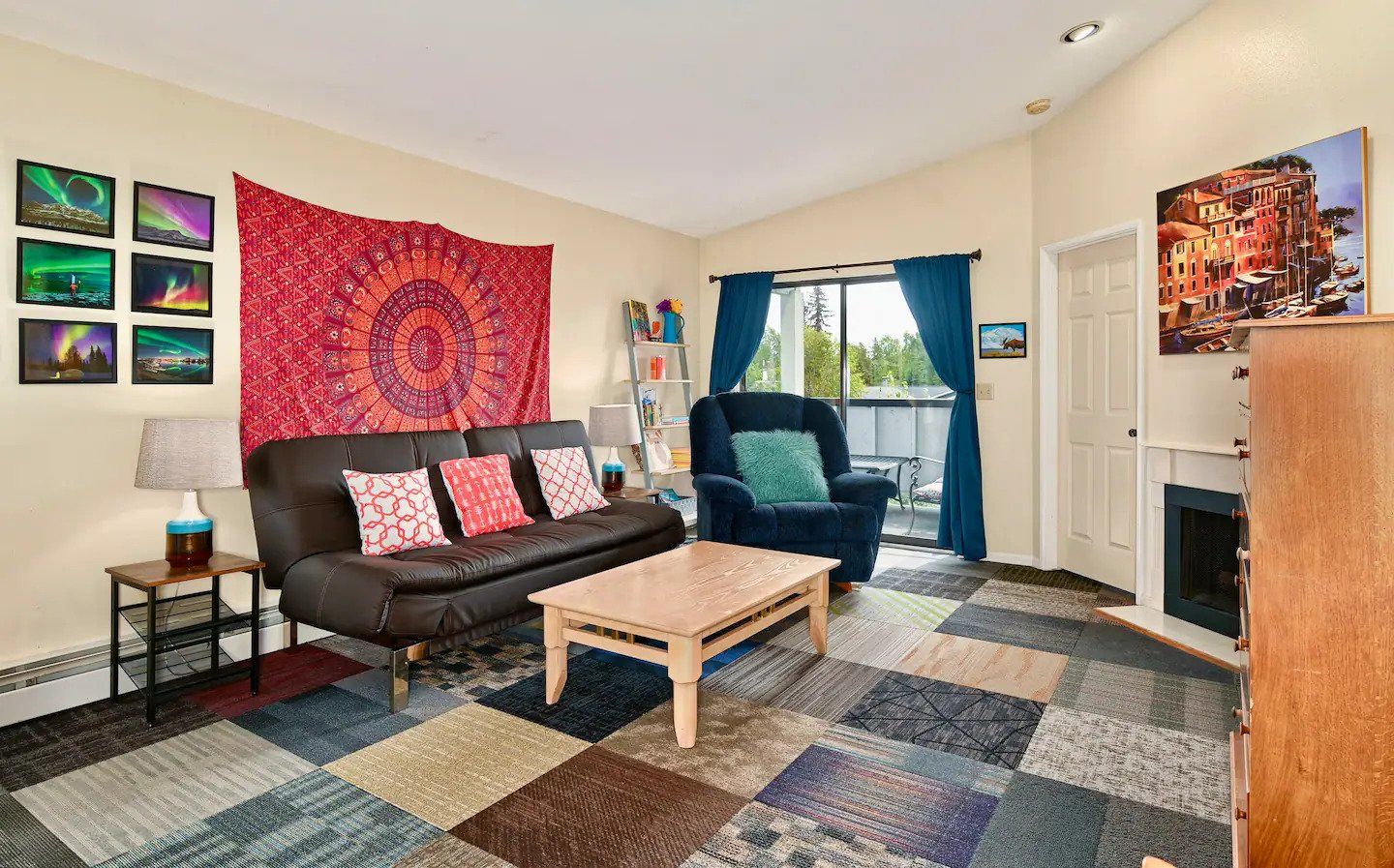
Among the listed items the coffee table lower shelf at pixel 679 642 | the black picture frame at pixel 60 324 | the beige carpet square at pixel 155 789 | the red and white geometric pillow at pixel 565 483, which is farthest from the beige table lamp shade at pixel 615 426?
the beige carpet square at pixel 155 789

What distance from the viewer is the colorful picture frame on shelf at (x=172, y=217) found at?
9.40 ft

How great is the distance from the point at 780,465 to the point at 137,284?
317cm

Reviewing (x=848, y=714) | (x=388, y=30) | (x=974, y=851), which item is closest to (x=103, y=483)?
(x=388, y=30)

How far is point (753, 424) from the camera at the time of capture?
477cm

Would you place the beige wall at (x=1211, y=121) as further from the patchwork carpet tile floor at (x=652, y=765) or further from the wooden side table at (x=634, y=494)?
the wooden side table at (x=634, y=494)

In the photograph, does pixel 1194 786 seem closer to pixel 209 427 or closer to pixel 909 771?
pixel 909 771

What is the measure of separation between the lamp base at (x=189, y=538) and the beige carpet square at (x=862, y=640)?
7.49ft

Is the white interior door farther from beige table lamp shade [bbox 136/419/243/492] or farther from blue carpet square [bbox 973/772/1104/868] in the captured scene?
beige table lamp shade [bbox 136/419/243/492]

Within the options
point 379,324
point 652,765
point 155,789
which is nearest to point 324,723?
point 155,789

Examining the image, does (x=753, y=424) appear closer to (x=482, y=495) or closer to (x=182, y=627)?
(x=482, y=495)

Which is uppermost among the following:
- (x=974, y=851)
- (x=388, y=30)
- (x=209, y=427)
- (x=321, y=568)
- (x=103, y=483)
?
(x=388, y=30)

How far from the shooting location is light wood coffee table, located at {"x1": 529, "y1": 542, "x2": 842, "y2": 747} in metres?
2.35

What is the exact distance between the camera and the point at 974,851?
5.94ft

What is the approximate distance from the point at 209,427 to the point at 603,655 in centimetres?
174
